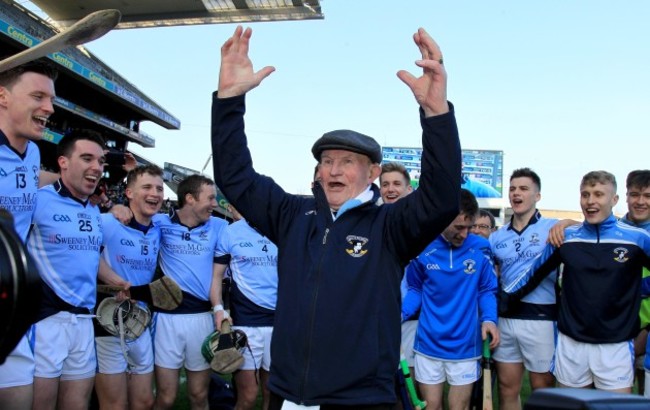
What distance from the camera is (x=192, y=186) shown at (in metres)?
5.83

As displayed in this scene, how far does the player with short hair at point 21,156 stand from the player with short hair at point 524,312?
13.1ft

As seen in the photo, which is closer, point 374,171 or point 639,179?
point 374,171

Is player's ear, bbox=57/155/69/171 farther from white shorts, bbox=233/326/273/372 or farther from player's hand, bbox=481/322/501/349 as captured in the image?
player's hand, bbox=481/322/501/349

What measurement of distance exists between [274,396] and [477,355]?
9.08 feet

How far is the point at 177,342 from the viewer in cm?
546

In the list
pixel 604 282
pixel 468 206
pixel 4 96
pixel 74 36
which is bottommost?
pixel 604 282

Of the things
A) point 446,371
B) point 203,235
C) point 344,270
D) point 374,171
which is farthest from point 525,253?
point 344,270

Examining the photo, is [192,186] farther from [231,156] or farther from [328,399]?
[328,399]

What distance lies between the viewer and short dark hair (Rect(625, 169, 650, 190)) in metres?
5.38

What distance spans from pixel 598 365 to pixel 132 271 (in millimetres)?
4093

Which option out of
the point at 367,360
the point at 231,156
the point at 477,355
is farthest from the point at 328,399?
the point at 477,355

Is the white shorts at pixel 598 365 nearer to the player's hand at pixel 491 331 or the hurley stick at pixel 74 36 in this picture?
the player's hand at pixel 491 331

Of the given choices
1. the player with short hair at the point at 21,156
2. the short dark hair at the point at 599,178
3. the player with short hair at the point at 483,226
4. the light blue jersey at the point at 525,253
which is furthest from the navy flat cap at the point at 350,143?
the player with short hair at the point at 483,226

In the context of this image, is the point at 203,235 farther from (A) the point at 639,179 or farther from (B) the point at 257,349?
(A) the point at 639,179
